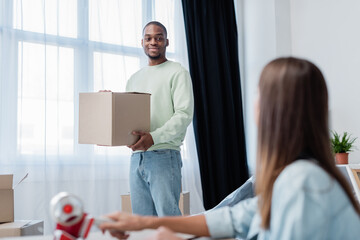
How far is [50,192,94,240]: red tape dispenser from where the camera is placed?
2.18 feet

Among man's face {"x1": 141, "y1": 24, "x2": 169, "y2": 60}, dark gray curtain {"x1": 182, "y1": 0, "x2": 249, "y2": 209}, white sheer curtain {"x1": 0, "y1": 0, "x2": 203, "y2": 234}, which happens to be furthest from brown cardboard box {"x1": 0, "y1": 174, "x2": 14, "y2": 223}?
dark gray curtain {"x1": 182, "y1": 0, "x2": 249, "y2": 209}

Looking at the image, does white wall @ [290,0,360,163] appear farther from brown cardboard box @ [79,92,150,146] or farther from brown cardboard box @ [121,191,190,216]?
brown cardboard box @ [79,92,150,146]

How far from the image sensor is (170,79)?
6.91 feet

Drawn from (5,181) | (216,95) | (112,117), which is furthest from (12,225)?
(216,95)

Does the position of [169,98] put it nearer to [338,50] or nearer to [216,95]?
[216,95]

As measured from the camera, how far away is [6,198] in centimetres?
188

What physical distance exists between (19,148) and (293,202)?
2401 millimetres

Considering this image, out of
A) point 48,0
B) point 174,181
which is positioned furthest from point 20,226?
point 48,0

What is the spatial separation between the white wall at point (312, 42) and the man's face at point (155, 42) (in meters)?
1.62

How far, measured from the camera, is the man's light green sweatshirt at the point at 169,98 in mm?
2016

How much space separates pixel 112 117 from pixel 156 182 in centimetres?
40

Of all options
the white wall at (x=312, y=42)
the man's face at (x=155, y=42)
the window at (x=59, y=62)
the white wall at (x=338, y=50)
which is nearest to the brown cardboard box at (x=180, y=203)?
the window at (x=59, y=62)

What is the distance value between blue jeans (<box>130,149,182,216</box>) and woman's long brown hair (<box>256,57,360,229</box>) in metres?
1.23

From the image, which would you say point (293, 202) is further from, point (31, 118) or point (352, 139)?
point (352, 139)
